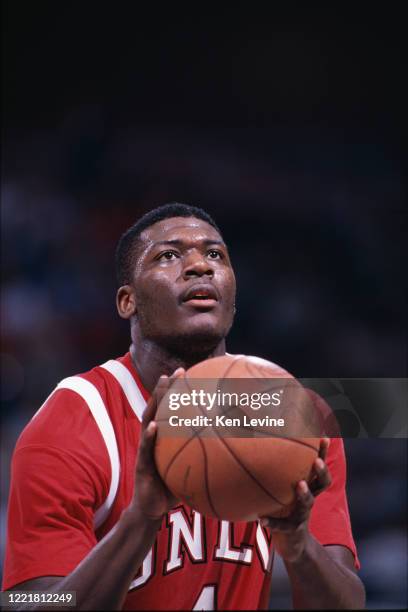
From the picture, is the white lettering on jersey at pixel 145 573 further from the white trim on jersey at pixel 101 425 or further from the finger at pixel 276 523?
the finger at pixel 276 523

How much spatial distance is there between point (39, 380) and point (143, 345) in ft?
11.4

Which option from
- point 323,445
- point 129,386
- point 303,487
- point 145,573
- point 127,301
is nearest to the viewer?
point 303,487

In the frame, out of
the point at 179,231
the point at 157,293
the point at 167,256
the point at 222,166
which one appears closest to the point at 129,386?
the point at 157,293

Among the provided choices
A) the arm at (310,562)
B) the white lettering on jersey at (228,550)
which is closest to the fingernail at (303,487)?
the arm at (310,562)

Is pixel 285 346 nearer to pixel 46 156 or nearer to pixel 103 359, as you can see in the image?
pixel 103 359

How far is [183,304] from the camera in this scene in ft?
7.99

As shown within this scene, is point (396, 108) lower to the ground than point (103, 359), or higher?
higher

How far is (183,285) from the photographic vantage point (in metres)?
2.46

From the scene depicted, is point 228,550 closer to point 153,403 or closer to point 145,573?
point 145,573

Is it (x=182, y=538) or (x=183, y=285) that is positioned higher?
(x=183, y=285)

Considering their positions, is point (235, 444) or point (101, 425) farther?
point (101, 425)

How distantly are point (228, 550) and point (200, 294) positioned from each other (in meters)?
0.85

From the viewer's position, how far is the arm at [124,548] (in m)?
1.75

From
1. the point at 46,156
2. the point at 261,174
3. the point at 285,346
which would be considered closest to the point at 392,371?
the point at 285,346
